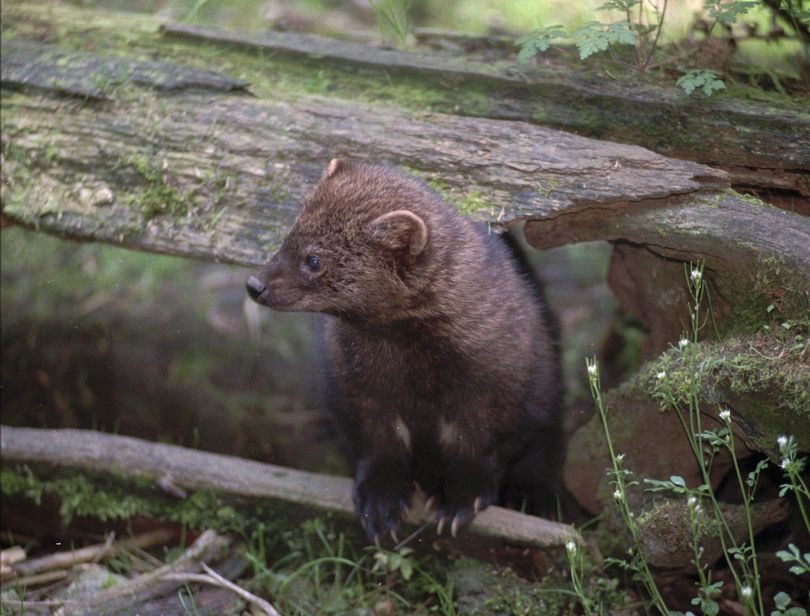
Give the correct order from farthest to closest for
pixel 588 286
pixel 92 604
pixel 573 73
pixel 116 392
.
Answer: pixel 588 286
pixel 116 392
pixel 573 73
pixel 92 604

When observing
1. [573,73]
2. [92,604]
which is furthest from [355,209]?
[92,604]

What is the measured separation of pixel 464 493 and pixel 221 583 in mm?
1170

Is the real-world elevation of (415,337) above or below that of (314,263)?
below

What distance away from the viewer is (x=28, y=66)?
458 centimetres

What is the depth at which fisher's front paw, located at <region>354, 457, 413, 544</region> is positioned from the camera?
4.03 m

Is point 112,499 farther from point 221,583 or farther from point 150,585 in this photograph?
point 221,583

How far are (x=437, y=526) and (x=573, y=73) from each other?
223 centimetres

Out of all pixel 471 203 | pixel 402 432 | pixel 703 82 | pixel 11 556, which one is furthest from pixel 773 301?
pixel 11 556

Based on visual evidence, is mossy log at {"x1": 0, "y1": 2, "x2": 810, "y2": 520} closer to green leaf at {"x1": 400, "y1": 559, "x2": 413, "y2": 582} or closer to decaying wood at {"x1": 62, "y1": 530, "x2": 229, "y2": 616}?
green leaf at {"x1": 400, "y1": 559, "x2": 413, "y2": 582}

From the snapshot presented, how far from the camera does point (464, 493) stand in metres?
4.05

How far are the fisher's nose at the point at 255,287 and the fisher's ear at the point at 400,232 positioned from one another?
489 mm

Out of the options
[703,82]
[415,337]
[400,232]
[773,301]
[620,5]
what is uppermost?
[620,5]

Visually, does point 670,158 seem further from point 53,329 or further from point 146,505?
point 53,329

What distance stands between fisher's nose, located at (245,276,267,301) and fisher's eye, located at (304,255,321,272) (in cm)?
21
